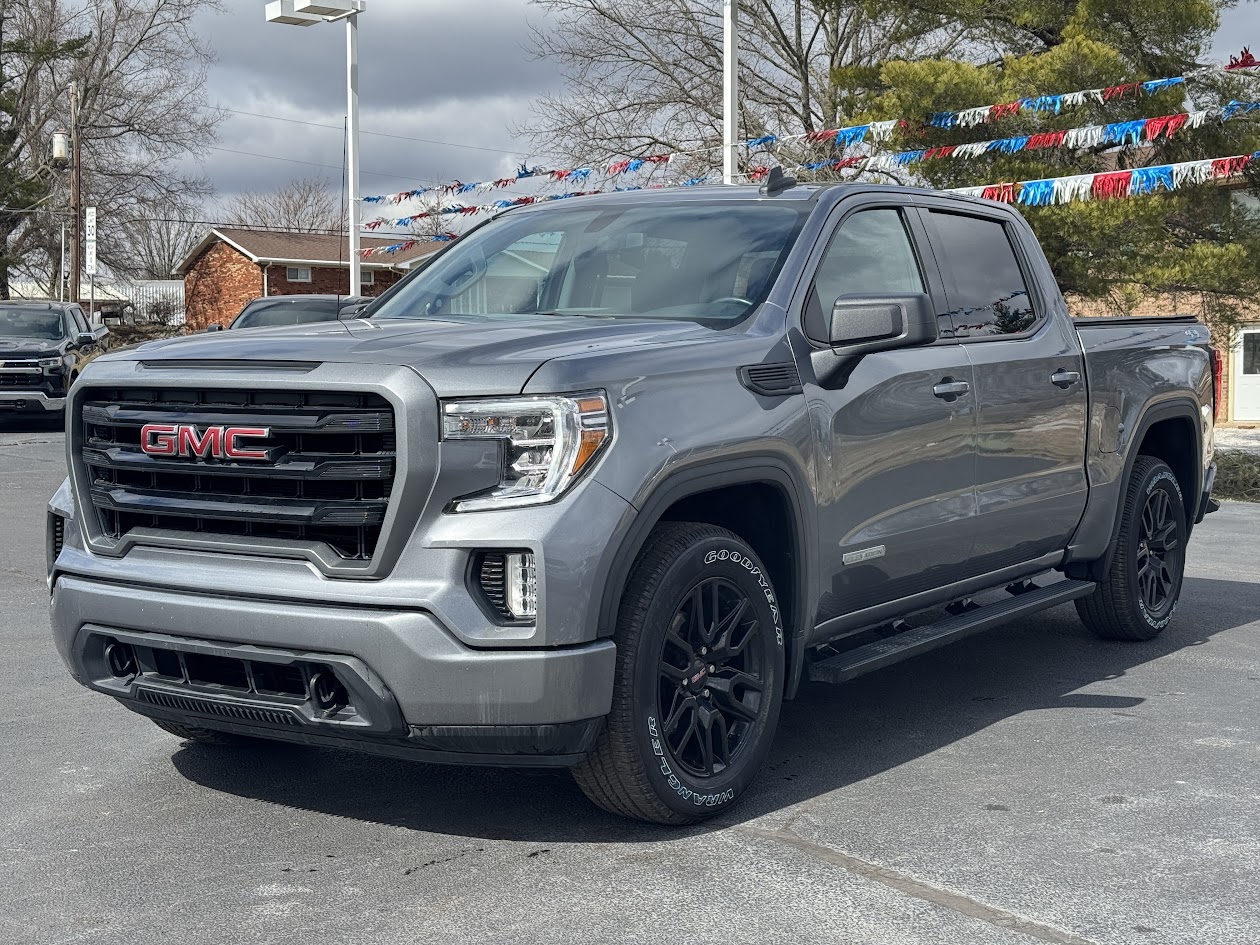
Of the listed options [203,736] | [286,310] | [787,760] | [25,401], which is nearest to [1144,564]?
[787,760]

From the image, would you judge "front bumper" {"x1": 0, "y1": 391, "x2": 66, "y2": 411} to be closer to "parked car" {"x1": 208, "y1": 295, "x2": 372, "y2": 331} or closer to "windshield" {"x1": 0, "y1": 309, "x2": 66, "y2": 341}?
"windshield" {"x1": 0, "y1": 309, "x2": 66, "y2": 341}

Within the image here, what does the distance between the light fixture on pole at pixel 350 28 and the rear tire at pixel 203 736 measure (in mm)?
12527

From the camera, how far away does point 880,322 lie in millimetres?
4809

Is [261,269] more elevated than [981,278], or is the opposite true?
[261,269]

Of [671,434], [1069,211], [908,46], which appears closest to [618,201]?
[671,434]

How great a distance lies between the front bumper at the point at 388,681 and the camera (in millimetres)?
3889

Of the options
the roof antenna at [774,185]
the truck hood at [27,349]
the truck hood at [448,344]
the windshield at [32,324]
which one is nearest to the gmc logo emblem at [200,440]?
the truck hood at [448,344]

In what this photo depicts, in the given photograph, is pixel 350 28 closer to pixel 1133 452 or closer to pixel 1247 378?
pixel 1133 452

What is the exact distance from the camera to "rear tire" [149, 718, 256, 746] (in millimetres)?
5082

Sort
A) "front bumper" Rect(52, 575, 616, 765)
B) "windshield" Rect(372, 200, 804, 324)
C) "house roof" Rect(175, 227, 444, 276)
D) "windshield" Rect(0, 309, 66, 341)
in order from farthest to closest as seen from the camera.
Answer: "house roof" Rect(175, 227, 444, 276)
"windshield" Rect(0, 309, 66, 341)
"windshield" Rect(372, 200, 804, 324)
"front bumper" Rect(52, 575, 616, 765)

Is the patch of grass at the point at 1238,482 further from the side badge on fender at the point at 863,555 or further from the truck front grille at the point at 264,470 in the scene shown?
the truck front grille at the point at 264,470

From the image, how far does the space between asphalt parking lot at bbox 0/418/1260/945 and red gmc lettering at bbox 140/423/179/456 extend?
1.08 metres

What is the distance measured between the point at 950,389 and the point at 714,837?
1916 millimetres

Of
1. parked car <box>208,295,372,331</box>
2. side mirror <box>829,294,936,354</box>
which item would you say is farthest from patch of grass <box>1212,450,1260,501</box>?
side mirror <box>829,294,936,354</box>
